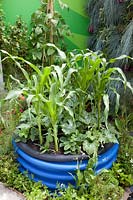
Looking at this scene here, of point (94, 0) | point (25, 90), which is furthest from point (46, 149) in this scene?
point (94, 0)

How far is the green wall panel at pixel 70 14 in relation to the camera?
3.16 meters

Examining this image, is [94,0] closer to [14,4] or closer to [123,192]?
[14,4]

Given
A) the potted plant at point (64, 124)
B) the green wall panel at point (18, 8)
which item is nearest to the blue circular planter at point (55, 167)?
the potted plant at point (64, 124)

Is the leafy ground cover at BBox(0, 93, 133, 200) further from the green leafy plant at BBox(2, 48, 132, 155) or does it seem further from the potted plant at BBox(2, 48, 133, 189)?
the green leafy plant at BBox(2, 48, 132, 155)

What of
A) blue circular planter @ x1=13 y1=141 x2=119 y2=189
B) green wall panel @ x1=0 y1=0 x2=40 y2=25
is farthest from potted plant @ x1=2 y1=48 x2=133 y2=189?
green wall panel @ x1=0 y1=0 x2=40 y2=25

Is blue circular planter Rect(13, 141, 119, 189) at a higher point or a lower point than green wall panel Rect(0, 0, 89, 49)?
lower

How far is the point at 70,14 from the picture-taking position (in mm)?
3301

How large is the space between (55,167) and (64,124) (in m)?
0.31

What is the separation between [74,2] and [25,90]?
60.8 inches

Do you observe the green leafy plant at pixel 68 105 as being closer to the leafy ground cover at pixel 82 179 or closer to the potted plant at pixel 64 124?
the potted plant at pixel 64 124

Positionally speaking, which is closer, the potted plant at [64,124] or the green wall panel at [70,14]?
the potted plant at [64,124]

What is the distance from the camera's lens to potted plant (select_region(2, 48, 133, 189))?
6.72 ft

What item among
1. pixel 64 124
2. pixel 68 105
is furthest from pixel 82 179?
pixel 68 105

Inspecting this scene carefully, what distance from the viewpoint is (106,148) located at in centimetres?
220
